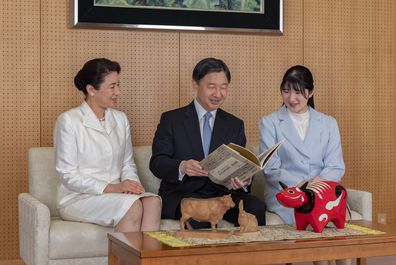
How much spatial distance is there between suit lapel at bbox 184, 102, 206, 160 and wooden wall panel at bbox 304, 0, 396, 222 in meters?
1.40

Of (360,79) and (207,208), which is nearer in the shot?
(207,208)

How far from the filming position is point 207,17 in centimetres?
541

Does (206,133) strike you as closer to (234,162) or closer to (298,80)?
(298,80)

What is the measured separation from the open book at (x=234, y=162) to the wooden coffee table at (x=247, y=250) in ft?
1.77

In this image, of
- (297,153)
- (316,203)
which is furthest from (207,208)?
(297,153)

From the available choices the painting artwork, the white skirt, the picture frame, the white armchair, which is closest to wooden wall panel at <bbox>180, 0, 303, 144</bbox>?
the picture frame

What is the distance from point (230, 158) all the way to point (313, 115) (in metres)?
1.07

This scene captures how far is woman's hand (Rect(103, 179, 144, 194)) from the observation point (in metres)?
4.36

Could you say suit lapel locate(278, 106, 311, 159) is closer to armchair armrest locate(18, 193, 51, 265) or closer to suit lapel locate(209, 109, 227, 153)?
suit lapel locate(209, 109, 227, 153)

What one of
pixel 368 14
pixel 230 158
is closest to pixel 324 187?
pixel 230 158

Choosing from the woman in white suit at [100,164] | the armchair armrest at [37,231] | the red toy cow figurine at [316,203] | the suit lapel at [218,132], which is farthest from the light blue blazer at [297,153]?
the armchair armrest at [37,231]

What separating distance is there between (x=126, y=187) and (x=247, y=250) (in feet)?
3.92

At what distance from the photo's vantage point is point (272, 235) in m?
3.60

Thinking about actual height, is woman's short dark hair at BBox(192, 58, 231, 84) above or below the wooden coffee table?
above
